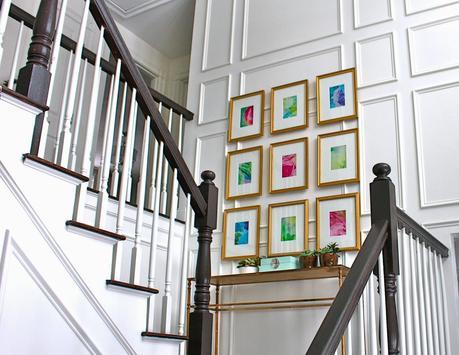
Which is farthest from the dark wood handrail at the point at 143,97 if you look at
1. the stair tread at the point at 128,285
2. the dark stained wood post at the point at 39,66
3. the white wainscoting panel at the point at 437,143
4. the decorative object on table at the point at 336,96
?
the decorative object on table at the point at 336,96

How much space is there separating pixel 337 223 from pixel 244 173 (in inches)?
37.0

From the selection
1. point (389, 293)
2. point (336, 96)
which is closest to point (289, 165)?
point (336, 96)

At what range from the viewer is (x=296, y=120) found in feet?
14.3

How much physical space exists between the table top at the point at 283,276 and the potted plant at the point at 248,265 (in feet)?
0.24

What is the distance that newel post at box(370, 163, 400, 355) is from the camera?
218 cm

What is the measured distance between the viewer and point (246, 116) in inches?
183

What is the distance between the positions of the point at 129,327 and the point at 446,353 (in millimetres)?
1784

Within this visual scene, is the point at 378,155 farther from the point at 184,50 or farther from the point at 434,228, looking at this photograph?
the point at 184,50

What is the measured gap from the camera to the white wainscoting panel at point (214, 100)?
4.88m

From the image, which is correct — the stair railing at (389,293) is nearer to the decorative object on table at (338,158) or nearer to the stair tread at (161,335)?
the stair tread at (161,335)

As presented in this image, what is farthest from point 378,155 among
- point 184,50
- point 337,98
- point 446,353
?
point 184,50

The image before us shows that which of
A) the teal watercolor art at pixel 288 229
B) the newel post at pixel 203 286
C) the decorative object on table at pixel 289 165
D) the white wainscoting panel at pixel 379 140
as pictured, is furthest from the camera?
the decorative object on table at pixel 289 165

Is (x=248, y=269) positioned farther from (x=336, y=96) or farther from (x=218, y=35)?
(x=218, y=35)

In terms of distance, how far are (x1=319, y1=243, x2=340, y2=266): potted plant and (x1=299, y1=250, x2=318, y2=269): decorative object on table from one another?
0.05 meters
